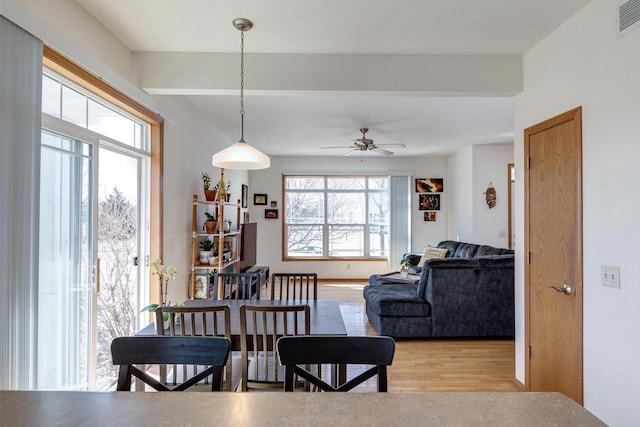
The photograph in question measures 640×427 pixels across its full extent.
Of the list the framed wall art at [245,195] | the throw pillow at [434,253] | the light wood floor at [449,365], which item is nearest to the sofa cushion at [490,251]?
the throw pillow at [434,253]

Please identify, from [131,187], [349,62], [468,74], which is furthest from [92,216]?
[468,74]

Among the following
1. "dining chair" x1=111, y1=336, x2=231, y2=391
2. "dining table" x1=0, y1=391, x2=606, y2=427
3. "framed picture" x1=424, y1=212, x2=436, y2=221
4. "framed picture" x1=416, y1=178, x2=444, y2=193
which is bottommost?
"dining table" x1=0, y1=391, x2=606, y2=427

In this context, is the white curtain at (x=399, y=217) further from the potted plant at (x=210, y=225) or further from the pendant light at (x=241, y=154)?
the pendant light at (x=241, y=154)

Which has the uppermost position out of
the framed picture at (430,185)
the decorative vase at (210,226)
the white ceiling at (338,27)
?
the white ceiling at (338,27)

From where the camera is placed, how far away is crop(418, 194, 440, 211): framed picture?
759 cm

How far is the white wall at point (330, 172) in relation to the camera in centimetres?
756

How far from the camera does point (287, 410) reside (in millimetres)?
A: 1060

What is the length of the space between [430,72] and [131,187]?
8.83 feet

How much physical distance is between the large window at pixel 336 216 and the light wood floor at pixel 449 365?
3216mm

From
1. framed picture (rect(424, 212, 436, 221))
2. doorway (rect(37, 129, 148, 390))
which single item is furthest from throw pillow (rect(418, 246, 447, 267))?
doorway (rect(37, 129, 148, 390))

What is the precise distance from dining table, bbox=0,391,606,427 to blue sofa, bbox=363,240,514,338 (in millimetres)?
2900

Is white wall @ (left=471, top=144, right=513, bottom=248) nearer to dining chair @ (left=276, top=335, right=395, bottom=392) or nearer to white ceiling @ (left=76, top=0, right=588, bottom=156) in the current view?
white ceiling @ (left=76, top=0, right=588, bottom=156)

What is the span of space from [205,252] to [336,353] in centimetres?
315

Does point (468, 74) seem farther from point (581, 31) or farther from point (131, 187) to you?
point (131, 187)
